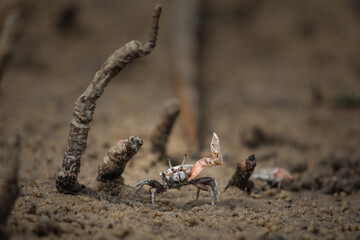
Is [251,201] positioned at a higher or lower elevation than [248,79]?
lower

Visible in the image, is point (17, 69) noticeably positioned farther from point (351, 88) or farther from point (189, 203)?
point (351, 88)

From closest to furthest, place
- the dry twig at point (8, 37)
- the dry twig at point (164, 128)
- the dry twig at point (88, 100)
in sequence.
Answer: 1. the dry twig at point (88, 100)
2. the dry twig at point (164, 128)
3. the dry twig at point (8, 37)

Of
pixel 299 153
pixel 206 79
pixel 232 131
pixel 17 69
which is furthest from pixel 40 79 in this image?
pixel 299 153

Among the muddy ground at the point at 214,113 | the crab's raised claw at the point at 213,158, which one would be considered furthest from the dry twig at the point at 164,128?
the crab's raised claw at the point at 213,158

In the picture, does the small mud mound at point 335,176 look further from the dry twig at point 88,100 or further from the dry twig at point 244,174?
the dry twig at point 88,100

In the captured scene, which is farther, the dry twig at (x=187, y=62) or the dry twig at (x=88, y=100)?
the dry twig at (x=187, y=62)

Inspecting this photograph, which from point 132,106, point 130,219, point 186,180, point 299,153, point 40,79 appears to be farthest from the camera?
point 40,79

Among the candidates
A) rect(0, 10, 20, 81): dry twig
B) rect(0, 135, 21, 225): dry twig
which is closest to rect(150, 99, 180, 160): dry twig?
rect(0, 135, 21, 225): dry twig
